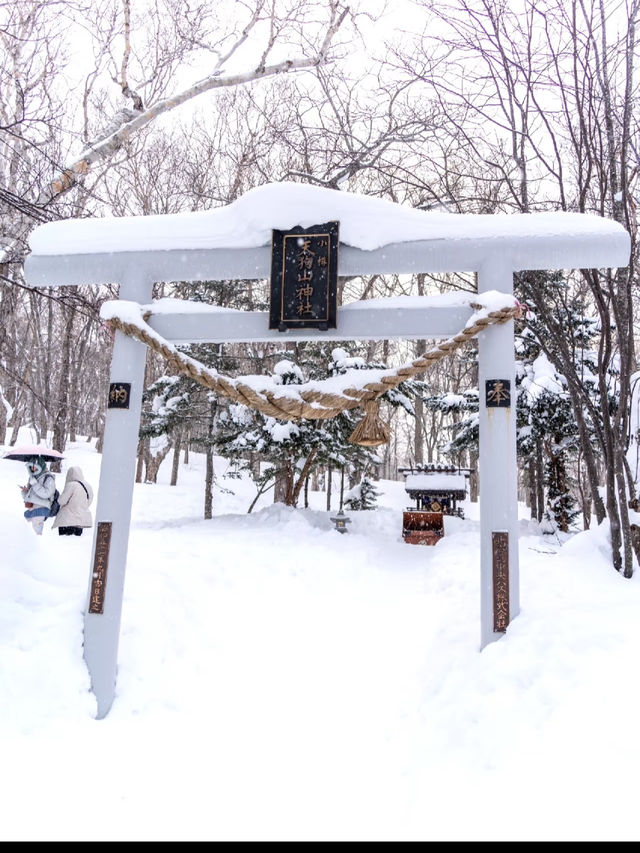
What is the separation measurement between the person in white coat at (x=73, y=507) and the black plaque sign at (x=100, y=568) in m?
4.04

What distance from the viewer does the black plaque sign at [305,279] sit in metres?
4.16

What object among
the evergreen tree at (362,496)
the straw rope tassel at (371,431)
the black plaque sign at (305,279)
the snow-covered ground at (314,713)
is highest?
the black plaque sign at (305,279)

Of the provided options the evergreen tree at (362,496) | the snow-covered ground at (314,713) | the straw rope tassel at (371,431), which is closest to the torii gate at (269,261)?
the snow-covered ground at (314,713)

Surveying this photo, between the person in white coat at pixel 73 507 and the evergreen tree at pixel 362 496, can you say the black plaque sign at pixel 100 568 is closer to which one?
the person in white coat at pixel 73 507

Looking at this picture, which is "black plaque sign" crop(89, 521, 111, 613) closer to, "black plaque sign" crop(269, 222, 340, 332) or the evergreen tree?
"black plaque sign" crop(269, 222, 340, 332)

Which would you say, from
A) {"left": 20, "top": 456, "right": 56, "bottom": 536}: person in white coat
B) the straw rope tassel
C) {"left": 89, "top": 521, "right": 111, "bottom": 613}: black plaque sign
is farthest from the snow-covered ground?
{"left": 20, "top": 456, "right": 56, "bottom": 536}: person in white coat

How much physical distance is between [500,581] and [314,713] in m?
1.74

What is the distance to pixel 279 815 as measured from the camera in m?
2.85

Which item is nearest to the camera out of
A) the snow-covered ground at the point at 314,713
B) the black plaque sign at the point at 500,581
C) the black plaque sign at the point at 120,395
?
the snow-covered ground at the point at 314,713

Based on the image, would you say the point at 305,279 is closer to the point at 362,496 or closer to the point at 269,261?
the point at 269,261

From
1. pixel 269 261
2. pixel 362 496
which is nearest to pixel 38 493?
pixel 269 261

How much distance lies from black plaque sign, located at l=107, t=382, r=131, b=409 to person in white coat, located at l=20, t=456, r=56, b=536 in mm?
4124

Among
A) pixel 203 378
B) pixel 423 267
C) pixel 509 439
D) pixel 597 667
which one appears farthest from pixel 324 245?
pixel 597 667

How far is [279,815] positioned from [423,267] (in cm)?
377
